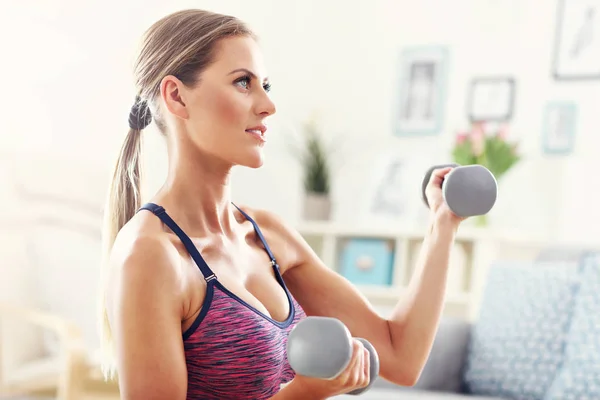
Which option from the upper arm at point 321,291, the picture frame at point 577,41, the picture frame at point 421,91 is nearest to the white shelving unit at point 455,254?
the picture frame at point 421,91

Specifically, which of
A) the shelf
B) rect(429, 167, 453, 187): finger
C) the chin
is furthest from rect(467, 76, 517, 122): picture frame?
the chin

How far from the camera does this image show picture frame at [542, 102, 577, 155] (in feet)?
11.8

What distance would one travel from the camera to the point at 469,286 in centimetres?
352

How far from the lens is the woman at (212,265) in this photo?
0.99m

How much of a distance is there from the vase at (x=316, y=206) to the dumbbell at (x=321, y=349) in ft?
10.2

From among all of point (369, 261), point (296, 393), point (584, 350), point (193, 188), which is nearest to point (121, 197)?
point (193, 188)

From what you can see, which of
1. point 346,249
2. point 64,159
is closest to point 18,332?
point 64,159

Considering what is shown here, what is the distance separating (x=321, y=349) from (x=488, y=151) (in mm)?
2763

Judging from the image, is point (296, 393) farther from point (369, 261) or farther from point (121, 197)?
point (369, 261)

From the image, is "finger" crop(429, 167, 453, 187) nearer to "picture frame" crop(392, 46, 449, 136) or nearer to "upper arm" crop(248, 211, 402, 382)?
"upper arm" crop(248, 211, 402, 382)

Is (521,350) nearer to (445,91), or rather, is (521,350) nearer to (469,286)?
(469,286)

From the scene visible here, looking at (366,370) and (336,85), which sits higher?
(336,85)

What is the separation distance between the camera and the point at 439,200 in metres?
1.21

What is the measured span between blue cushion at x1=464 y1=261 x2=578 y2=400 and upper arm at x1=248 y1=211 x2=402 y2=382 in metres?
1.42
